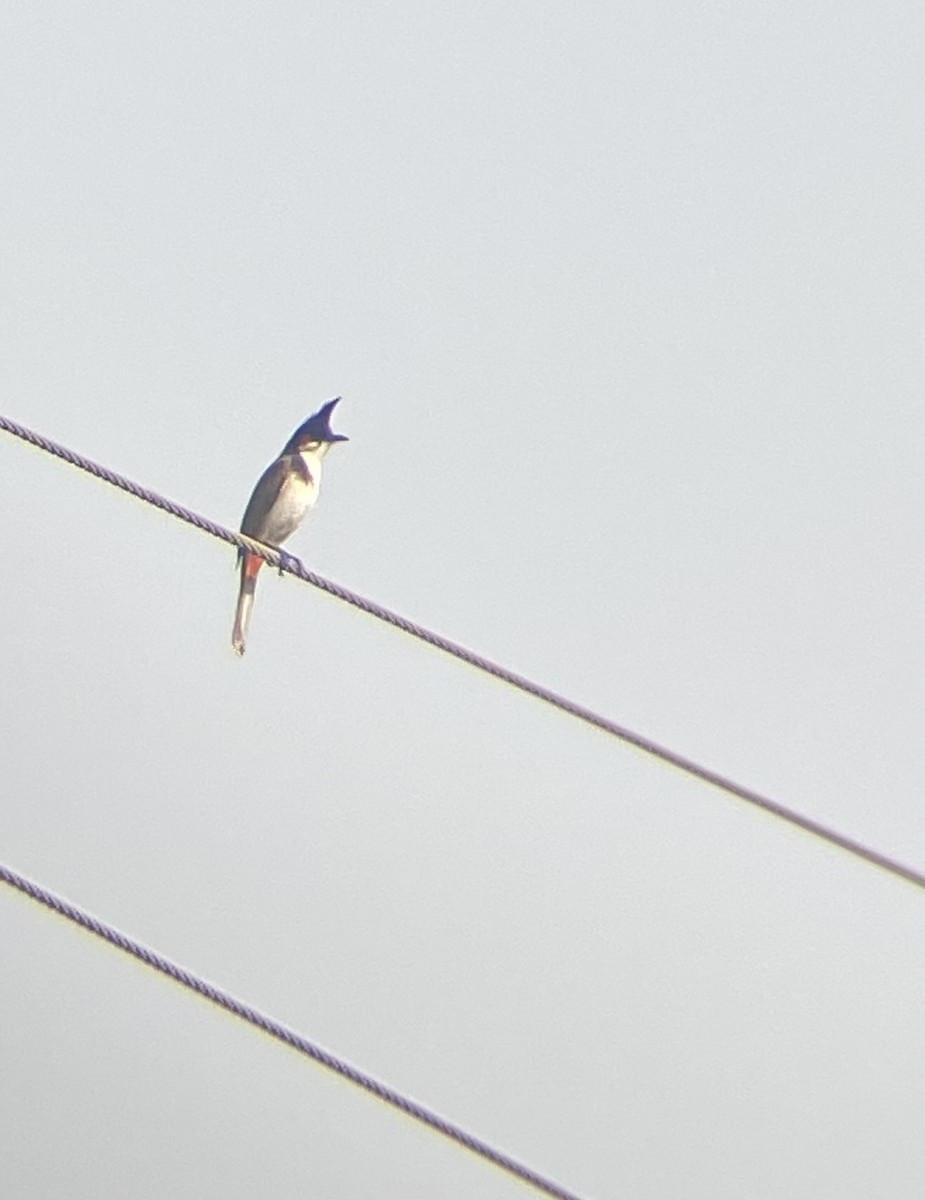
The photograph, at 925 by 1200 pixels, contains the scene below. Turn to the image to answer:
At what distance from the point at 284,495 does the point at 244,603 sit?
0.61 meters

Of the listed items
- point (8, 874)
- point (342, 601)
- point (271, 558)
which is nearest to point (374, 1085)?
point (8, 874)

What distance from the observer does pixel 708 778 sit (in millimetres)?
6430

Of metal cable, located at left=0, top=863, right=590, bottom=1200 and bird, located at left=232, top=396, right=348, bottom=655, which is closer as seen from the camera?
metal cable, located at left=0, top=863, right=590, bottom=1200

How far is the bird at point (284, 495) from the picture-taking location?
40.6 feet

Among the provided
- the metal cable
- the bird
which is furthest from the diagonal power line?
the bird

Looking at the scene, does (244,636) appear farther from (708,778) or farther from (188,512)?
→ (708,778)

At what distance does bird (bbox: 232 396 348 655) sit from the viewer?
12375 mm

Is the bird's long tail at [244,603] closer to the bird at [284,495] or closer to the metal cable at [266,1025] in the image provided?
the bird at [284,495]

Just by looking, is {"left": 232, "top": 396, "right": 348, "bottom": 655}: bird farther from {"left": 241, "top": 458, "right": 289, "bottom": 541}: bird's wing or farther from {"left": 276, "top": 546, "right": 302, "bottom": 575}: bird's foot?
{"left": 276, "top": 546, "right": 302, "bottom": 575}: bird's foot

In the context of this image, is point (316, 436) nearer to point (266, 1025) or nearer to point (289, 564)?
point (289, 564)

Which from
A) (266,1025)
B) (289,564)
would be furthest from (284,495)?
(266,1025)

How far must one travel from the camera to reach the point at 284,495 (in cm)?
1238

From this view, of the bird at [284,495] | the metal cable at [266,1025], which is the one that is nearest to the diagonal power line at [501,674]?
the metal cable at [266,1025]

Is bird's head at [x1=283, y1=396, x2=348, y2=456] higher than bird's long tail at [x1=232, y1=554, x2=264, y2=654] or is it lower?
higher
